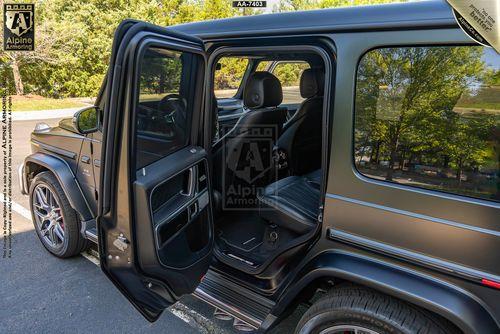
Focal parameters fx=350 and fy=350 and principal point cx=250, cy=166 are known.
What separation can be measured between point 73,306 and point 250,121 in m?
1.93

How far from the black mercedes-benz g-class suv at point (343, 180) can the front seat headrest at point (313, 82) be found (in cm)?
105

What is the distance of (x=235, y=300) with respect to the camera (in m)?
2.15

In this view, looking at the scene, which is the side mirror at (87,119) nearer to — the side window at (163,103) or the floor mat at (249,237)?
the side window at (163,103)

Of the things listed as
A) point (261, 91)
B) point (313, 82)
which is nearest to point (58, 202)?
point (261, 91)

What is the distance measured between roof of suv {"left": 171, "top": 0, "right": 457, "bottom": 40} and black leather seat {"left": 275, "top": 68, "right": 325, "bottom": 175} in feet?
3.42

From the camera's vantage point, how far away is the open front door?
5.06ft

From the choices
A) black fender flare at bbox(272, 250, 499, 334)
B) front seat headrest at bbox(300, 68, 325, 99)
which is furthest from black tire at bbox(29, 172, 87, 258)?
front seat headrest at bbox(300, 68, 325, 99)

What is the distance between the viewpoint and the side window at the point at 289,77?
3820mm

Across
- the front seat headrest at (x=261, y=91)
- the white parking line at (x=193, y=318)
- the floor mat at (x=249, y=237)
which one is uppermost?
the front seat headrest at (x=261, y=91)

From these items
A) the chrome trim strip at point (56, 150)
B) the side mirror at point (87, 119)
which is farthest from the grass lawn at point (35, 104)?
the side mirror at point (87, 119)

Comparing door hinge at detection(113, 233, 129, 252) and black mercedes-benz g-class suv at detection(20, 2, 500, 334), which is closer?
black mercedes-benz g-class suv at detection(20, 2, 500, 334)

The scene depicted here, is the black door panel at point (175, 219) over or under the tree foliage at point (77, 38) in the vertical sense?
under

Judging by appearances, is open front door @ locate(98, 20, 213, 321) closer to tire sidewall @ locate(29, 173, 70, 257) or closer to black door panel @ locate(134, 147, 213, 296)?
Result: black door panel @ locate(134, 147, 213, 296)

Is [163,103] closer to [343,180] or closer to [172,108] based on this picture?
[172,108]
